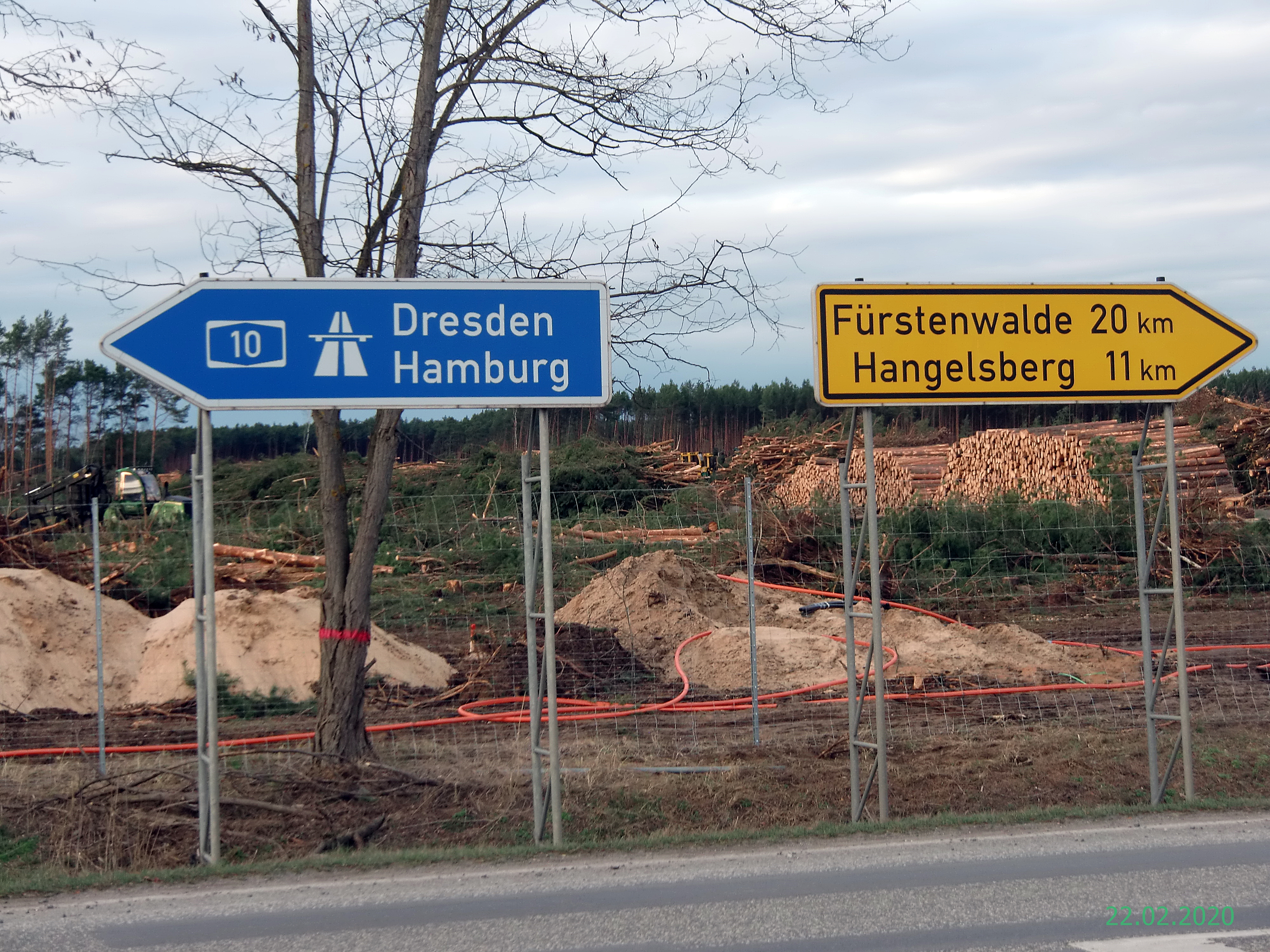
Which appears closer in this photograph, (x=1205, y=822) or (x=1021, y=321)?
(x=1205, y=822)

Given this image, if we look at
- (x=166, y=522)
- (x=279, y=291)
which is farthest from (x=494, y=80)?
(x=166, y=522)

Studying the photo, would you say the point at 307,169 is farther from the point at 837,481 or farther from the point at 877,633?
the point at 837,481

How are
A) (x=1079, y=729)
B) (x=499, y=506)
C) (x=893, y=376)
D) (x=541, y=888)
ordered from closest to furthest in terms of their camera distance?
1. (x=541, y=888)
2. (x=893, y=376)
3. (x=1079, y=729)
4. (x=499, y=506)

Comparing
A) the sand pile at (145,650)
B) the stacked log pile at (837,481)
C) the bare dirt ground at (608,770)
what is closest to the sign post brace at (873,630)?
the bare dirt ground at (608,770)

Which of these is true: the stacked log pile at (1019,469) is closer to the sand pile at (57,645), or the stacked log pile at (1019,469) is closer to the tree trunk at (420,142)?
the sand pile at (57,645)

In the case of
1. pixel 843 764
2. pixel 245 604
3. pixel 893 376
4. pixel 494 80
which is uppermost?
pixel 494 80

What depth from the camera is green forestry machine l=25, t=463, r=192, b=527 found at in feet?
71.6

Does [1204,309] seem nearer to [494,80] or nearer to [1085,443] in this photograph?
[494,80]

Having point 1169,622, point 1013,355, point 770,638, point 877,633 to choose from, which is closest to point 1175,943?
point 877,633

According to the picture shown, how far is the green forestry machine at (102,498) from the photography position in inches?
859

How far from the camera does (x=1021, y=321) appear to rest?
7301 mm

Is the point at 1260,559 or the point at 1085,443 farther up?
the point at 1085,443

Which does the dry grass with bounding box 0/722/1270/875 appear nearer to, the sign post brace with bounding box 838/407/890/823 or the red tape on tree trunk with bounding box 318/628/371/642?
the sign post brace with bounding box 838/407/890/823

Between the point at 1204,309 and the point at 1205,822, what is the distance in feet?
10.4
